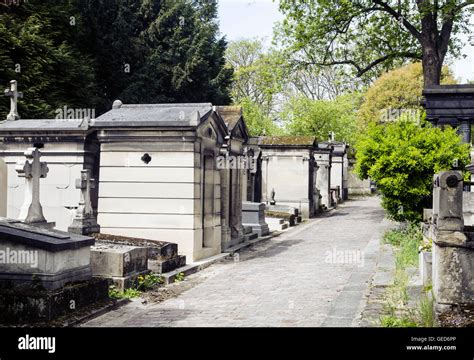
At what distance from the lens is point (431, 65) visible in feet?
69.1

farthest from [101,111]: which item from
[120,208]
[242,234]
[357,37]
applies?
[120,208]

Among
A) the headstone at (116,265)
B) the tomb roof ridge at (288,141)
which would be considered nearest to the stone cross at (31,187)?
the headstone at (116,265)

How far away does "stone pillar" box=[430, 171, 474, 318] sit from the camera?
653cm

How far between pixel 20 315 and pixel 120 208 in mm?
5301

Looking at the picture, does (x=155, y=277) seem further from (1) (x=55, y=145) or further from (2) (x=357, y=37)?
(2) (x=357, y=37)

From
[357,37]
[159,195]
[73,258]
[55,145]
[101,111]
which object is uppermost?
[357,37]

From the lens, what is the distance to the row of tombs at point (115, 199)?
727 cm

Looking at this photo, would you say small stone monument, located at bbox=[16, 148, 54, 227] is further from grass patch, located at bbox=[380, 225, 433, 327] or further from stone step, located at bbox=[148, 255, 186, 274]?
grass patch, located at bbox=[380, 225, 433, 327]

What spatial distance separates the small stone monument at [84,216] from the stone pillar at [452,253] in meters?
7.30

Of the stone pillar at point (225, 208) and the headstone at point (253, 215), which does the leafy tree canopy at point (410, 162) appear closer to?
the stone pillar at point (225, 208)

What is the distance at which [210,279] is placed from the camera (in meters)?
10.7

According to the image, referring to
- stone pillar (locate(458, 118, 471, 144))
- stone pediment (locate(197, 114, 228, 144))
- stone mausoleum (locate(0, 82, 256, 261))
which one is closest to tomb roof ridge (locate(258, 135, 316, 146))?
stone pillar (locate(458, 118, 471, 144))

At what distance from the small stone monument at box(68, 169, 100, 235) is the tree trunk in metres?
14.0

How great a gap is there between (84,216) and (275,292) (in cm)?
467
